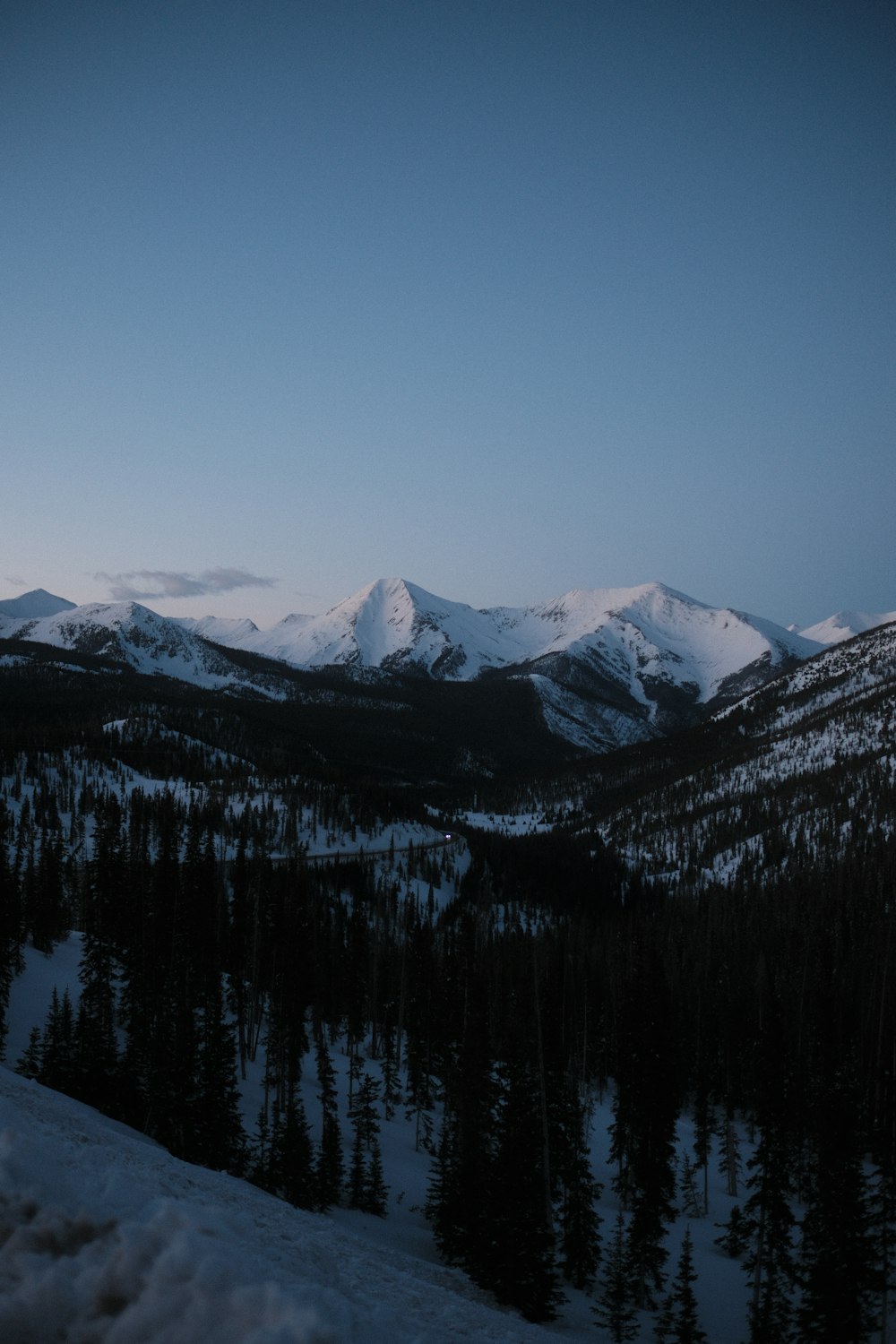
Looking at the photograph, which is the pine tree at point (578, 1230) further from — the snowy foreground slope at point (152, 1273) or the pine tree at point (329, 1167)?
the snowy foreground slope at point (152, 1273)

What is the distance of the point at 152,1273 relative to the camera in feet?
28.6

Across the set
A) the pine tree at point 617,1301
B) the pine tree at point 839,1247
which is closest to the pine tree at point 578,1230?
the pine tree at point 617,1301

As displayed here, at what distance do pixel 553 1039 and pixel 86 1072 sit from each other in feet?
81.0

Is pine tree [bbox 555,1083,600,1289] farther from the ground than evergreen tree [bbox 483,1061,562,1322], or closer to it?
closer to it

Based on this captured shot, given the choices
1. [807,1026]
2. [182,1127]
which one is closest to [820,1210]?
[182,1127]

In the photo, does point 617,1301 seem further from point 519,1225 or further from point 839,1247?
point 839,1247

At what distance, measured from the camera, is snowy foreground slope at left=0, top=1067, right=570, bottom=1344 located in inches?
322

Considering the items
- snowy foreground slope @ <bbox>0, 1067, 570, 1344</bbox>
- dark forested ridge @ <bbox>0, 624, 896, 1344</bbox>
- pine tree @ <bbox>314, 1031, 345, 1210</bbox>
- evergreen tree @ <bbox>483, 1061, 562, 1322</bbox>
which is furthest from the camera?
pine tree @ <bbox>314, 1031, 345, 1210</bbox>

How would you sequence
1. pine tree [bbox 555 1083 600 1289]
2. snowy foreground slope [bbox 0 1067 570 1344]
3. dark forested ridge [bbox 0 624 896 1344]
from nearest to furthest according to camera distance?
snowy foreground slope [bbox 0 1067 570 1344] < dark forested ridge [bbox 0 624 896 1344] < pine tree [bbox 555 1083 600 1289]

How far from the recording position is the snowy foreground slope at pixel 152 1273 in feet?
26.9

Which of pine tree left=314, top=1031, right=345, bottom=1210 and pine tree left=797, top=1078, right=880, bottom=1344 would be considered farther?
pine tree left=314, top=1031, right=345, bottom=1210

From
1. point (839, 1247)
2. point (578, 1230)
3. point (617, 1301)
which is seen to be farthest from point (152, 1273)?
point (578, 1230)

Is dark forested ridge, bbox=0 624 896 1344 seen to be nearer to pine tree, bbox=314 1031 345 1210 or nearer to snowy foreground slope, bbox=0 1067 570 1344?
pine tree, bbox=314 1031 345 1210

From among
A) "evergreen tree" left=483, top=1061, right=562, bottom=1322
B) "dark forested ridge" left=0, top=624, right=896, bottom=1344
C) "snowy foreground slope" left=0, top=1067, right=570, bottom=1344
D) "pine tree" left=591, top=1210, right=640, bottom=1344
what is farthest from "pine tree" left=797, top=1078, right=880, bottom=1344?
"snowy foreground slope" left=0, top=1067, right=570, bottom=1344
